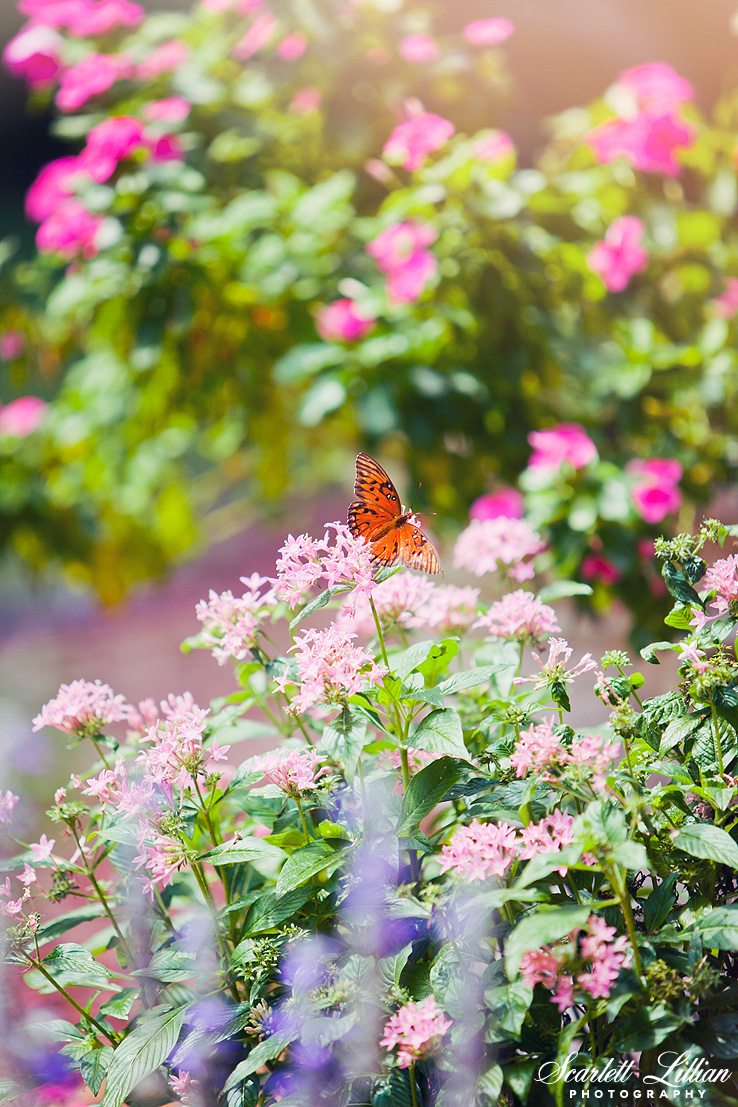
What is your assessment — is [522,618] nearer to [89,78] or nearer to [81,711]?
[81,711]

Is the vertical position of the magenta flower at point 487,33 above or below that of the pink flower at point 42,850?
above

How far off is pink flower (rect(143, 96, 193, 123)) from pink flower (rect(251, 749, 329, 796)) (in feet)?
5.40

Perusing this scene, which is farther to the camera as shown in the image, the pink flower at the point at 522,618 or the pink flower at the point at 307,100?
the pink flower at the point at 307,100

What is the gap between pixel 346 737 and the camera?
708mm

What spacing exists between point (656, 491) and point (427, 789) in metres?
1.15

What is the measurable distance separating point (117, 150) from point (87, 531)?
3.67ft

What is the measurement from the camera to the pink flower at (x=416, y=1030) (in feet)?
1.98

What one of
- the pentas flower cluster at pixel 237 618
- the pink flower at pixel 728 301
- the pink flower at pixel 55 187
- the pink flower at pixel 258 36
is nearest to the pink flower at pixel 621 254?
the pink flower at pixel 728 301

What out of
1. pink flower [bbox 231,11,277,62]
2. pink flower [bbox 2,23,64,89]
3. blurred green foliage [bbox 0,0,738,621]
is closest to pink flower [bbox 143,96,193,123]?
blurred green foliage [bbox 0,0,738,621]

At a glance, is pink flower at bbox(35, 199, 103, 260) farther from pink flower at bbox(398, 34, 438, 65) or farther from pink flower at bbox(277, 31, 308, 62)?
pink flower at bbox(398, 34, 438, 65)

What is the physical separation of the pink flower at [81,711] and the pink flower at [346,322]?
118cm

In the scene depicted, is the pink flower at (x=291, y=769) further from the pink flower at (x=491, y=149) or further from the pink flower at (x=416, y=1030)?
the pink flower at (x=491, y=149)

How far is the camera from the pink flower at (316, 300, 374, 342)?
1822mm

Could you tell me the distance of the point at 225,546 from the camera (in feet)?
18.3
